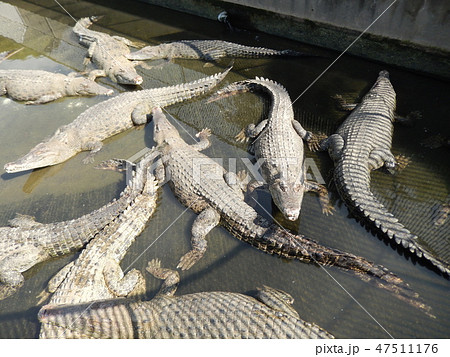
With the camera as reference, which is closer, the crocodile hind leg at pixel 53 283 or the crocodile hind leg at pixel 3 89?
the crocodile hind leg at pixel 53 283

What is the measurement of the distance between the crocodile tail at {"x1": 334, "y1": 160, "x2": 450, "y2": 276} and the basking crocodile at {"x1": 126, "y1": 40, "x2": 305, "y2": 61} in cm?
375

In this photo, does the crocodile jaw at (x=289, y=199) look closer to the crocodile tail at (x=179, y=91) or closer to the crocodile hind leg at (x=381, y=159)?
the crocodile hind leg at (x=381, y=159)

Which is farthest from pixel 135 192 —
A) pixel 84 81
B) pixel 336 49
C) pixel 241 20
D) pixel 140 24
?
pixel 140 24

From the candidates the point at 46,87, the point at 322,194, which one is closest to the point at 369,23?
the point at 322,194

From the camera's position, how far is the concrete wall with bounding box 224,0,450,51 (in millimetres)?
5094

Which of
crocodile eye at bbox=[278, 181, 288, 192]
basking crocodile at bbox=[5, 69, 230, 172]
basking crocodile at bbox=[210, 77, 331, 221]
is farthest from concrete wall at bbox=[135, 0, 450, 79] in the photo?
crocodile eye at bbox=[278, 181, 288, 192]

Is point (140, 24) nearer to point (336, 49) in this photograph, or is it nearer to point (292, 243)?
point (336, 49)

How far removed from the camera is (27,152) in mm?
5152

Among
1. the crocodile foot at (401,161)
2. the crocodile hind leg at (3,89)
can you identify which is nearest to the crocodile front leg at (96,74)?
the crocodile hind leg at (3,89)

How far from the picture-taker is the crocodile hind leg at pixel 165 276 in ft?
10.6

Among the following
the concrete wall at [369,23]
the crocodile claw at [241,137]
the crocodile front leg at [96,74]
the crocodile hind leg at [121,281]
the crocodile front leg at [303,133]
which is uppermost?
the concrete wall at [369,23]

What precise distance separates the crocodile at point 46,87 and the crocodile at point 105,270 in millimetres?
3534

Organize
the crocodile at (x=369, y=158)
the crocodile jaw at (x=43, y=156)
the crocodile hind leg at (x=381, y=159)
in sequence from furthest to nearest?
the crocodile jaw at (x=43, y=156)
the crocodile hind leg at (x=381, y=159)
the crocodile at (x=369, y=158)

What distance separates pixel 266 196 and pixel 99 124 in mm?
3195
